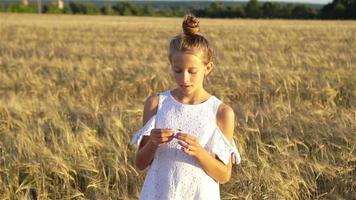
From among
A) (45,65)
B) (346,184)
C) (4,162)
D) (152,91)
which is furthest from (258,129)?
(45,65)

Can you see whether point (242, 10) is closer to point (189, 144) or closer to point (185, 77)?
point (185, 77)

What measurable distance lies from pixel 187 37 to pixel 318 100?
4.22 metres

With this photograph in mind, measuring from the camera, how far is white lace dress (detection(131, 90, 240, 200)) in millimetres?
2027

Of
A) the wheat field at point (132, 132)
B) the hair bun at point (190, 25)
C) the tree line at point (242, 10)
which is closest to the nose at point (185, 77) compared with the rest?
the hair bun at point (190, 25)

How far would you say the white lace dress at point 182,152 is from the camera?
2.03 m

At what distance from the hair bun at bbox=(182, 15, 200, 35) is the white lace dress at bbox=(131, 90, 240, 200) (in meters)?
0.23

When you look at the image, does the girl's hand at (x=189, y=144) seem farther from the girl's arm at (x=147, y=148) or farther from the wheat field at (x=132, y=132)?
the wheat field at (x=132, y=132)

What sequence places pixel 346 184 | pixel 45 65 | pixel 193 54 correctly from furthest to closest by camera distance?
pixel 45 65
pixel 346 184
pixel 193 54

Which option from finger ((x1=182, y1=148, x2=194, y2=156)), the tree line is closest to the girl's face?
finger ((x1=182, y1=148, x2=194, y2=156))

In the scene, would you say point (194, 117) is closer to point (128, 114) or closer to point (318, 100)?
point (128, 114)

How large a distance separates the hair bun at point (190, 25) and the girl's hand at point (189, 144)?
0.33 meters

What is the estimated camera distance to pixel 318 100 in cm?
599

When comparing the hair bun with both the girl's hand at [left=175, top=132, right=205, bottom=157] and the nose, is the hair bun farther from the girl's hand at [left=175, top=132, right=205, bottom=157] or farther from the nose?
the girl's hand at [left=175, top=132, right=205, bottom=157]

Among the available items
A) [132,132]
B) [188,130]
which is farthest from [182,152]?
[132,132]
